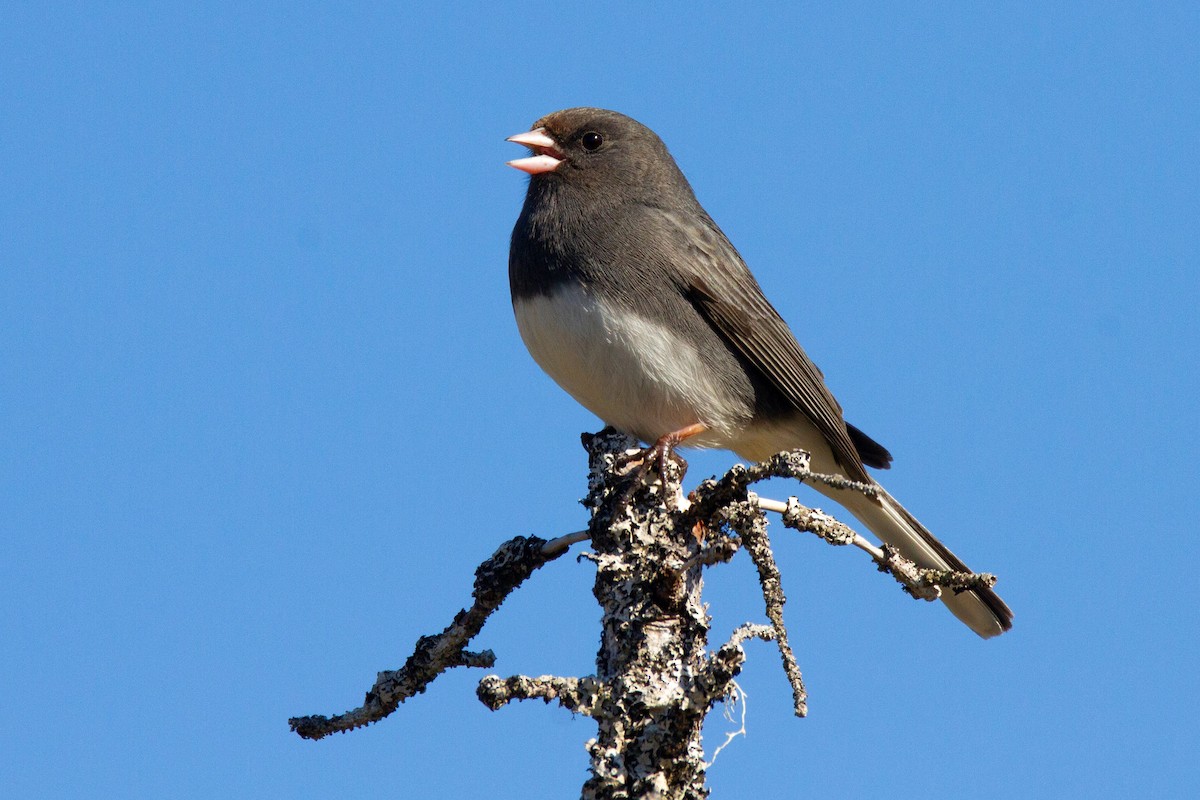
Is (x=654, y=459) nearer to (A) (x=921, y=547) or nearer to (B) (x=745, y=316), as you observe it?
(B) (x=745, y=316)

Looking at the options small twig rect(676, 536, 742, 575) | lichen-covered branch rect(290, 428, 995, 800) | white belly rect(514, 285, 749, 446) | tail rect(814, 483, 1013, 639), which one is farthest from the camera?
tail rect(814, 483, 1013, 639)

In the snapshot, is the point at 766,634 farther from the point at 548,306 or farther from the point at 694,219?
the point at 694,219

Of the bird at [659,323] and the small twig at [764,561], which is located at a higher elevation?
the bird at [659,323]

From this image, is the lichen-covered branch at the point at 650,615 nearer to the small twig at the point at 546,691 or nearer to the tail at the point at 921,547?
the small twig at the point at 546,691

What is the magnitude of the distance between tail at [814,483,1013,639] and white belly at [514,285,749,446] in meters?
0.59

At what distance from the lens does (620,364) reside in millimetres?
4324

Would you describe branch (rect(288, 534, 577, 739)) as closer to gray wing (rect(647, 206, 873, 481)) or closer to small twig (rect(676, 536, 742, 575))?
small twig (rect(676, 536, 742, 575))

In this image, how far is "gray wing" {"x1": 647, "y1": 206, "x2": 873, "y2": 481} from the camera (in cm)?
470

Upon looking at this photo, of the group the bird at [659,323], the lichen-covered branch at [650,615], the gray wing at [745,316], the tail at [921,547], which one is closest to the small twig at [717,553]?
the lichen-covered branch at [650,615]

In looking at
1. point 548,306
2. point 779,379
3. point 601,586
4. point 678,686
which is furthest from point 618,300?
point 678,686

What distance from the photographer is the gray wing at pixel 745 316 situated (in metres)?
4.70

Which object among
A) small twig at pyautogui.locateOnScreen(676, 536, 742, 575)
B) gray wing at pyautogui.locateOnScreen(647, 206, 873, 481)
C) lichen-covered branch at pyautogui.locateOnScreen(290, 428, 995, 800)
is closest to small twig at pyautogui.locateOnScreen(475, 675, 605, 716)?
lichen-covered branch at pyautogui.locateOnScreen(290, 428, 995, 800)

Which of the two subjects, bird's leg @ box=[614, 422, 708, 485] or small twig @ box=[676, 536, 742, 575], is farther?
bird's leg @ box=[614, 422, 708, 485]

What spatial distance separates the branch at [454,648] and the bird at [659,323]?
0.79 meters
